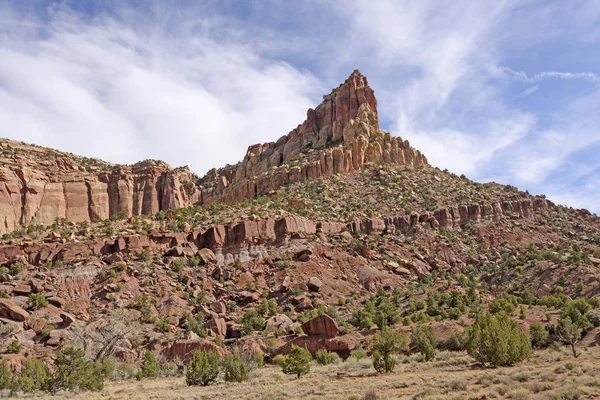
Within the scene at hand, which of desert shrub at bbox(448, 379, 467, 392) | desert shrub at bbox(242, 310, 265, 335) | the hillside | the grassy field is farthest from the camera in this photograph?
desert shrub at bbox(242, 310, 265, 335)

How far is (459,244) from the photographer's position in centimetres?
6284

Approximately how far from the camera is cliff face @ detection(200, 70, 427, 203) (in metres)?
83.2

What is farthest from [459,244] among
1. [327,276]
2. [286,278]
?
[286,278]

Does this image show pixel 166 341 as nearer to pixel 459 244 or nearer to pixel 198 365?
pixel 198 365

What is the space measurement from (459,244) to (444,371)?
38079 millimetres

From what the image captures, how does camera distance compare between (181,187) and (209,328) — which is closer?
(209,328)

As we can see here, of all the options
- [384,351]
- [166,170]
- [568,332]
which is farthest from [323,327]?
[166,170]

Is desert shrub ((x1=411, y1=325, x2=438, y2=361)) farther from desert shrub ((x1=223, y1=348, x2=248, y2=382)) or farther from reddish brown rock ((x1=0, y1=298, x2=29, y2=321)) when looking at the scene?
reddish brown rock ((x1=0, y1=298, x2=29, y2=321))

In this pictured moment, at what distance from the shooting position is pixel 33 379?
1134 inches

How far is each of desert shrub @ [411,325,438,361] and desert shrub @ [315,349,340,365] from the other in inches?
258

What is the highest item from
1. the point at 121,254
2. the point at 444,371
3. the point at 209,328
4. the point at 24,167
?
the point at 24,167

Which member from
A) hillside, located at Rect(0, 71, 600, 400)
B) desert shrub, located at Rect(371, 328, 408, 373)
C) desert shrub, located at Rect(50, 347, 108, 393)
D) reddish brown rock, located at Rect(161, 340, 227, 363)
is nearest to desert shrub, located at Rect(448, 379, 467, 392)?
desert shrub, located at Rect(371, 328, 408, 373)

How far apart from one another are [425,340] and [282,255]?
24.7 metres

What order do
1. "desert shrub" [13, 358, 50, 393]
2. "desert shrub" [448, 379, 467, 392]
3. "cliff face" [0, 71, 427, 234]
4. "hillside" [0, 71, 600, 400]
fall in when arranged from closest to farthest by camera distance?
"desert shrub" [448, 379, 467, 392] → "desert shrub" [13, 358, 50, 393] → "hillside" [0, 71, 600, 400] → "cliff face" [0, 71, 427, 234]
